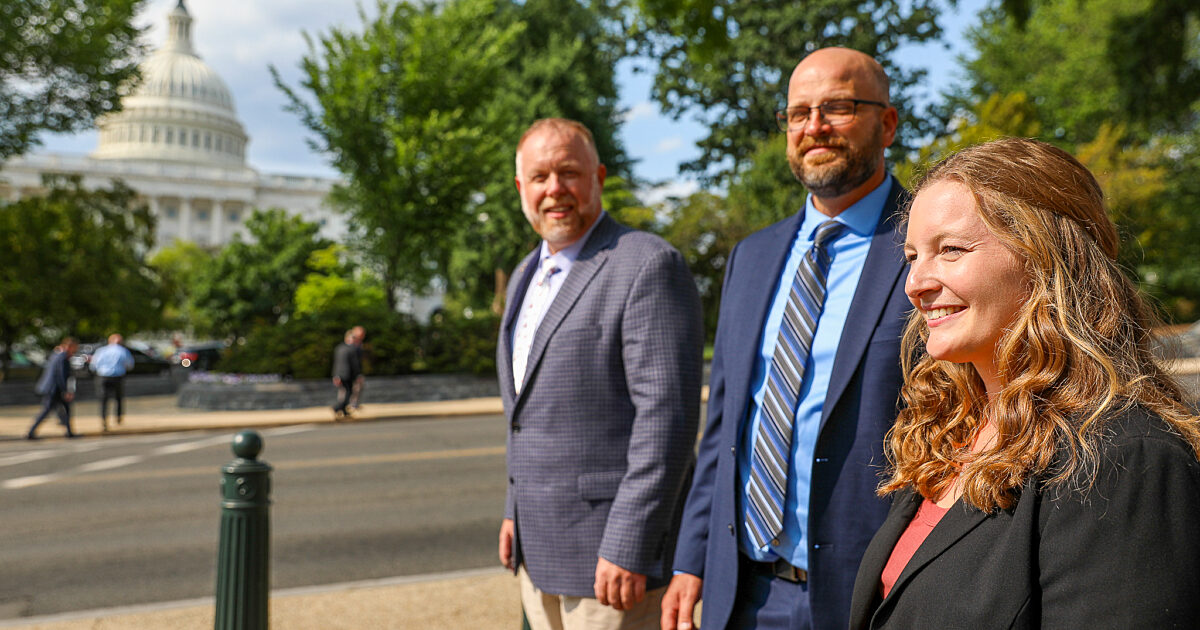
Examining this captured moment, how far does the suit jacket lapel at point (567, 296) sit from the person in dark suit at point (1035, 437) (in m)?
1.48

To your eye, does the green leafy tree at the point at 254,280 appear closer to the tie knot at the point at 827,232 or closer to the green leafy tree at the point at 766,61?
the green leafy tree at the point at 766,61

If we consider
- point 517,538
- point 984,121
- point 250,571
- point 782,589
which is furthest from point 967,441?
point 984,121

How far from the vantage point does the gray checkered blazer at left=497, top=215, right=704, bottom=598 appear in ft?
9.11

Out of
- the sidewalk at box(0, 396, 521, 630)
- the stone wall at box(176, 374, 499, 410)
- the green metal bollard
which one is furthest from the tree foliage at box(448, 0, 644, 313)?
the green metal bollard

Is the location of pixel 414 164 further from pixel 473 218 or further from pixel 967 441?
pixel 967 441

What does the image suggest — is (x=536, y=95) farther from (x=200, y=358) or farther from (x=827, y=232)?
(x=827, y=232)

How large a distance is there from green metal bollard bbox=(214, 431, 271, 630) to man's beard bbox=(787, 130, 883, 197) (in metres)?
2.73

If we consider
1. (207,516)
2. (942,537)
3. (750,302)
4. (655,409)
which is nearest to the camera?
(942,537)

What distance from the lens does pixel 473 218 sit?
2567 centimetres

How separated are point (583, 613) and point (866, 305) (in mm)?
1312

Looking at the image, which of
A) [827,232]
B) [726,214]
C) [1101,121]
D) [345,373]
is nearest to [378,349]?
[345,373]

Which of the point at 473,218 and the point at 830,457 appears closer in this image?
the point at 830,457

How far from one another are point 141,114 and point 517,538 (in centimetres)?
11766

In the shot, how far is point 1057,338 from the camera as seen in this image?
137 centimetres
